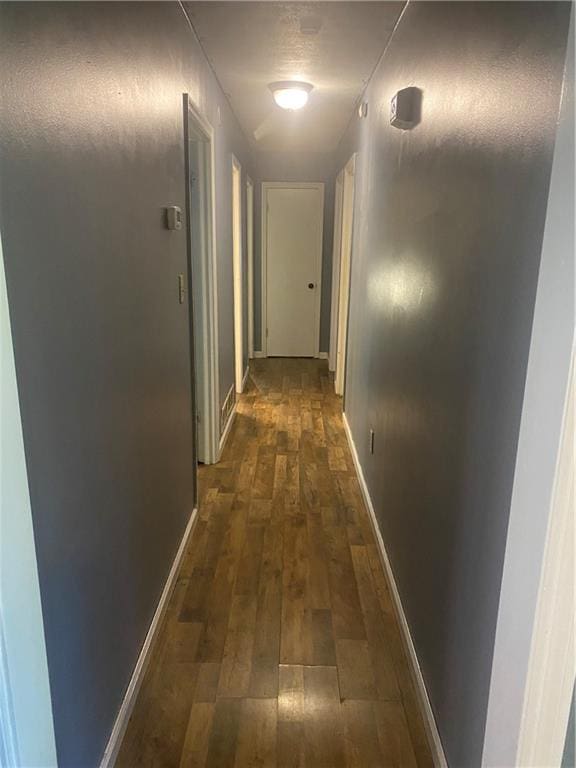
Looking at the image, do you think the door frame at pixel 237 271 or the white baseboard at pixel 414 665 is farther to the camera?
the door frame at pixel 237 271

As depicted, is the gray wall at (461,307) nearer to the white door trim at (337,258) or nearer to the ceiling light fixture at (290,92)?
the ceiling light fixture at (290,92)

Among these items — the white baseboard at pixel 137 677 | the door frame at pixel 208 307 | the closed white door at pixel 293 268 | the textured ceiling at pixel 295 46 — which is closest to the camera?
the white baseboard at pixel 137 677

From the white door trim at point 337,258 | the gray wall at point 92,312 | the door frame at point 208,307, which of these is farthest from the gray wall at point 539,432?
the white door trim at point 337,258

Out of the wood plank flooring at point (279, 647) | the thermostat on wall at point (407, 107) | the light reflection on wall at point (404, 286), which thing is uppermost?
the thermostat on wall at point (407, 107)

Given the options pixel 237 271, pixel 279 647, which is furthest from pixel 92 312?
pixel 237 271

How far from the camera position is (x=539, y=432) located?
878 millimetres

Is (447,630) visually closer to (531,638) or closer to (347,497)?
(531,638)

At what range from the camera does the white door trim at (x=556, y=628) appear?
0.74 meters

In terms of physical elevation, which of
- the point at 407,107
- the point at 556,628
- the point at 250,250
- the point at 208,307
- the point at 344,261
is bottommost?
the point at 556,628

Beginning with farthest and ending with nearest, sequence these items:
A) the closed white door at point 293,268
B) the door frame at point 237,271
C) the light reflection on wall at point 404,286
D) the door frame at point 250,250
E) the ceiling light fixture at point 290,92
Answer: the closed white door at point 293,268, the door frame at point 250,250, the door frame at point 237,271, the ceiling light fixture at point 290,92, the light reflection on wall at point 404,286

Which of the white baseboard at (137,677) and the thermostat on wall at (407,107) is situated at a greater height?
A: the thermostat on wall at (407,107)

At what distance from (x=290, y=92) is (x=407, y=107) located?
1.51 meters

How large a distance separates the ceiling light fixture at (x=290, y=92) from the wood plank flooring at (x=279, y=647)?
92.1 inches

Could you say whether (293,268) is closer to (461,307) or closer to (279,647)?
(279,647)
